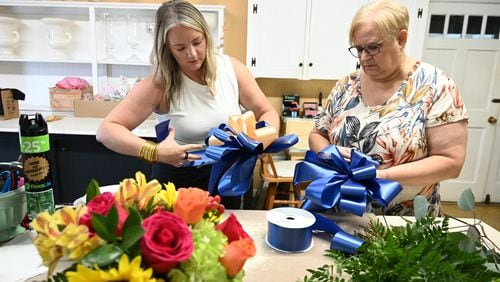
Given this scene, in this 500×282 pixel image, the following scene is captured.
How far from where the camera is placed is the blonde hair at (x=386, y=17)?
1070mm

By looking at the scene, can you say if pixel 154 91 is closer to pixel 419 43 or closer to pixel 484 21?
pixel 419 43

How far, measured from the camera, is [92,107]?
9.71 feet

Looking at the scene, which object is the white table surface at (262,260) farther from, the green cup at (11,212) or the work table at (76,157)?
the work table at (76,157)

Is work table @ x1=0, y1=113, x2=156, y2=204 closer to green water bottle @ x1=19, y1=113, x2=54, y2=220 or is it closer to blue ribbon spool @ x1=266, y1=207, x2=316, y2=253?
green water bottle @ x1=19, y1=113, x2=54, y2=220

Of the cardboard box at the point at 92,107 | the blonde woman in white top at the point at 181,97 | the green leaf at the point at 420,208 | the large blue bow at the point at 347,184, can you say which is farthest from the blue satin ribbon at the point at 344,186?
the cardboard box at the point at 92,107

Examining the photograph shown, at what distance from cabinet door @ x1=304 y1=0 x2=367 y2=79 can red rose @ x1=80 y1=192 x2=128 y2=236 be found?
282 centimetres

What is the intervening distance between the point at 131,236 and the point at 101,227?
0.04 meters

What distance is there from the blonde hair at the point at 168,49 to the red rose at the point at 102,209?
86 cm

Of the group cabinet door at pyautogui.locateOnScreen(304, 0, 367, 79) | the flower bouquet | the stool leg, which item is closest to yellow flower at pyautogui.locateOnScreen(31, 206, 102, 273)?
the flower bouquet

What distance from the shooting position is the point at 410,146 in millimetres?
1117

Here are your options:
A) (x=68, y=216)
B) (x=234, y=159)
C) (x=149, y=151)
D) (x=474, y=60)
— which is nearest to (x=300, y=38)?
(x=474, y=60)

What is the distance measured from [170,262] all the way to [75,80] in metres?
3.13

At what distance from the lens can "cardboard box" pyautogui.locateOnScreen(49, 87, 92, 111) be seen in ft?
10.1

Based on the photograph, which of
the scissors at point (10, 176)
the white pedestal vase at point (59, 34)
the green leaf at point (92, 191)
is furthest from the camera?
the white pedestal vase at point (59, 34)
